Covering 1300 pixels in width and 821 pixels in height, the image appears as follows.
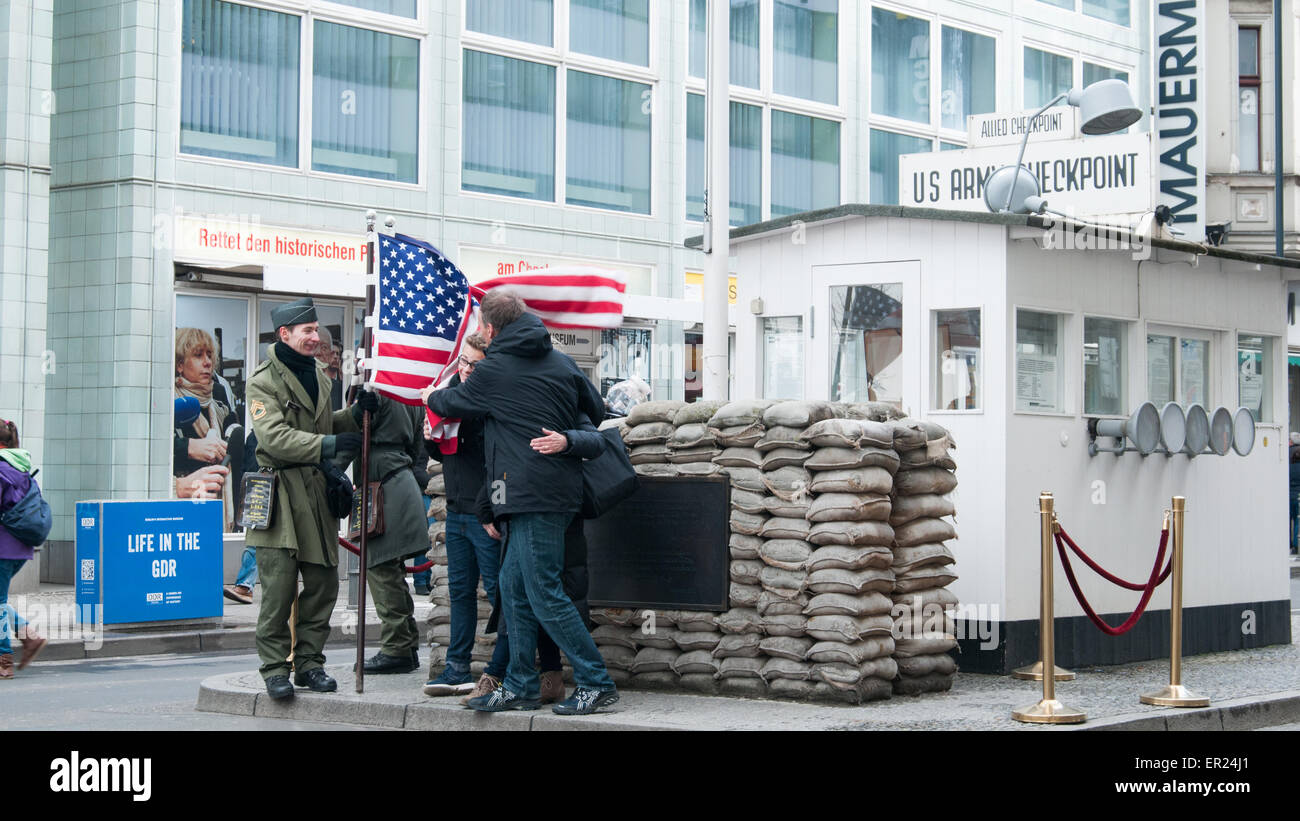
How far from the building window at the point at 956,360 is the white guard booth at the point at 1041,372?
1 centimetres

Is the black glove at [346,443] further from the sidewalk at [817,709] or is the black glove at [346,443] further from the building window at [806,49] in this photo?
the building window at [806,49]

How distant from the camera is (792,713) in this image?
8.34 m

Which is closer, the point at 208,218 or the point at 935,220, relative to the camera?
the point at 935,220

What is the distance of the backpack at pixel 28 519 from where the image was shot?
11.6 m

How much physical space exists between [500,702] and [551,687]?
420 mm

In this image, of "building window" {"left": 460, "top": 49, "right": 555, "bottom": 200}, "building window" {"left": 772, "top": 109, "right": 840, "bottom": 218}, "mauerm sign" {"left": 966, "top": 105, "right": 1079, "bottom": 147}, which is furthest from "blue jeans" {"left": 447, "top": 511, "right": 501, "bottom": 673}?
"building window" {"left": 772, "top": 109, "right": 840, "bottom": 218}

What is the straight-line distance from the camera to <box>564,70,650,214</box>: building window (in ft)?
76.5

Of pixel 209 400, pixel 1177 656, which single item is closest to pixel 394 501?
pixel 1177 656

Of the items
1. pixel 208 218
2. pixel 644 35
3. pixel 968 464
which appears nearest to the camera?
pixel 968 464

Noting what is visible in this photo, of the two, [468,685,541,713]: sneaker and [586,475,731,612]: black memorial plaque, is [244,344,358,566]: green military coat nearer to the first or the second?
[468,685,541,713]: sneaker

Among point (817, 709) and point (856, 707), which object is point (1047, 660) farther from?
point (817, 709)
